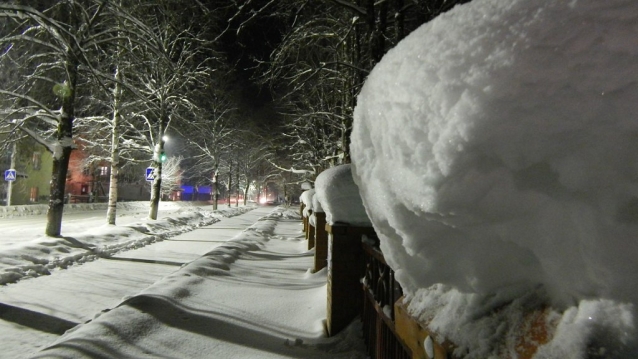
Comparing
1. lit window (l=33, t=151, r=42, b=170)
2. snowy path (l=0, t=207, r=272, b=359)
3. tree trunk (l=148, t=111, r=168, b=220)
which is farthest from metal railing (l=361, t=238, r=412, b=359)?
lit window (l=33, t=151, r=42, b=170)

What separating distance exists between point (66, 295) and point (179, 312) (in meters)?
2.84

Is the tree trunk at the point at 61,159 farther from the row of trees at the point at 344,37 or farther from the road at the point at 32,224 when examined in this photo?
the row of trees at the point at 344,37

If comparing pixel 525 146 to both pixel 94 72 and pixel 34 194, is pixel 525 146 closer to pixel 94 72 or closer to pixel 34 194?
pixel 94 72

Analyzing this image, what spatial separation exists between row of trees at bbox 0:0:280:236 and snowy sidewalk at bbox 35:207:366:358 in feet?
15.7

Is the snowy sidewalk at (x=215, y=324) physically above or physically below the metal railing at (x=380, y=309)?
below

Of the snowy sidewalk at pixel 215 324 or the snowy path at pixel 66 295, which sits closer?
the snowy sidewalk at pixel 215 324

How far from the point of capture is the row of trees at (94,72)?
8445 millimetres

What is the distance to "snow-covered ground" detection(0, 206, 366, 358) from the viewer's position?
3465mm

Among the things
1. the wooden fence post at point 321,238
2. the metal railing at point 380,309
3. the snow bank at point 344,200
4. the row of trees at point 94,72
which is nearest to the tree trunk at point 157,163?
the row of trees at point 94,72

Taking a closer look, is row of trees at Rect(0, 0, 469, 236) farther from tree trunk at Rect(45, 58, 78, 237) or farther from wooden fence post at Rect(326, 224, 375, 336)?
wooden fence post at Rect(326, 224, 375, 336)

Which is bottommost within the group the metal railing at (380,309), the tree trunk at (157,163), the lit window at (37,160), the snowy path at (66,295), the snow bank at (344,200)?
the snowy path at (66,295)

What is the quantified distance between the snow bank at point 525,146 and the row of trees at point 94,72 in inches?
256

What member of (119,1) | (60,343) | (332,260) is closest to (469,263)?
(332,260)

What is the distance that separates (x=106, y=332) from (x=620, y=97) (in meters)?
4.07
